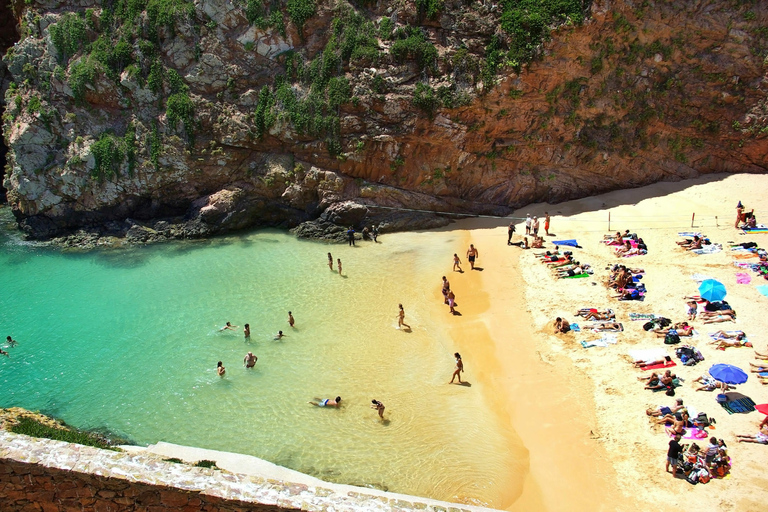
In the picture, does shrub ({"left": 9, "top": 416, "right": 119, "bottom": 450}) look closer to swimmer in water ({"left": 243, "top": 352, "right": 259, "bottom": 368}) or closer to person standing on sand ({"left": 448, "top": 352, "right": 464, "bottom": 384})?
swimmer in water ({"left": 243, "top": 352, "right": 259, "bottom": 368})

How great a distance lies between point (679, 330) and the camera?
15109 mm

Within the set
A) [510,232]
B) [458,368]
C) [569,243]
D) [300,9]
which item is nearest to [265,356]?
[458,368]

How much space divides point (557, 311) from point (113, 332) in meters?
15.6

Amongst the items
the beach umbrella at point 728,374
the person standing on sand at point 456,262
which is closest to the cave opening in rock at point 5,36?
the person standing on sand at point 456,262

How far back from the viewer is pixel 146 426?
45.5 ft

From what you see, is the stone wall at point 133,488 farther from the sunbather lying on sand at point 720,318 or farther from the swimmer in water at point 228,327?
the sunbather lying on sand at point 720,318

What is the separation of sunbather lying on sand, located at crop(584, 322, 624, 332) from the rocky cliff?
10.8 meters

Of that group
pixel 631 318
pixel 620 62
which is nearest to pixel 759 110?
pixel 620 62

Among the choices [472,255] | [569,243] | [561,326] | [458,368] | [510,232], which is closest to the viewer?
[458,368]

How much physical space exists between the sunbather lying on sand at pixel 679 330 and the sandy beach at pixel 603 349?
0.66 ft

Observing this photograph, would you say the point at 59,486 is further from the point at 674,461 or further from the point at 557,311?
the point at 557,311

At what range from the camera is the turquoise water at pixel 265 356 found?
42.1 ft

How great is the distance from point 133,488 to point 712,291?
52.1 feet

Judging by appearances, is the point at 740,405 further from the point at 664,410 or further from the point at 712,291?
the point at 712,291
